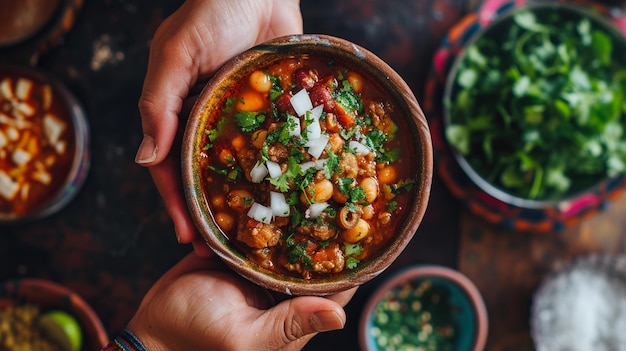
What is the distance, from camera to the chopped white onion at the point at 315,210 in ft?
8.36

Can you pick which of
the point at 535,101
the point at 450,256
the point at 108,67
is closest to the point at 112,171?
the point at 108,67

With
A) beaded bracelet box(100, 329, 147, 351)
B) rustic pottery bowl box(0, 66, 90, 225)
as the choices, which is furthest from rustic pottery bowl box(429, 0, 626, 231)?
rustic pottery bowl box(0, 66, 90, 225)

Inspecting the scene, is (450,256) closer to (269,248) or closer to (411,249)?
(411,249)

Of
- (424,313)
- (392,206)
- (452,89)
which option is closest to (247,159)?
(392,206)

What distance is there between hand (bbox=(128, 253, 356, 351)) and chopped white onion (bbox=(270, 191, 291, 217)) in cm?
39

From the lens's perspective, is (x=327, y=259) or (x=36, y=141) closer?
(x=327, y=259)

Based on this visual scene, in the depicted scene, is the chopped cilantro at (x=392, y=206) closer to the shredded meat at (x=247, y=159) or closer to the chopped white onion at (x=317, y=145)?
the chopped white onion at (x=317, y=145)

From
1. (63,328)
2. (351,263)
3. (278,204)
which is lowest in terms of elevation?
(63,328)

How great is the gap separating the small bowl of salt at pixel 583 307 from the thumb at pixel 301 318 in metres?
1.79

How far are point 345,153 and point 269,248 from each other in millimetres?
509

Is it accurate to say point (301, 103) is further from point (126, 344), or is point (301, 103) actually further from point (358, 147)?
point (126, 344)

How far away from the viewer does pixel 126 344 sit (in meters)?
2.89

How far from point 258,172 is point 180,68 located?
785mm

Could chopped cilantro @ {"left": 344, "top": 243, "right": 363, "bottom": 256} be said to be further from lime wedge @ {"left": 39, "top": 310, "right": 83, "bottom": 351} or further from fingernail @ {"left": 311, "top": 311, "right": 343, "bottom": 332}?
lime wedge @ {"left": 39, "top": 310, "right": 83, "bottom": 351}
